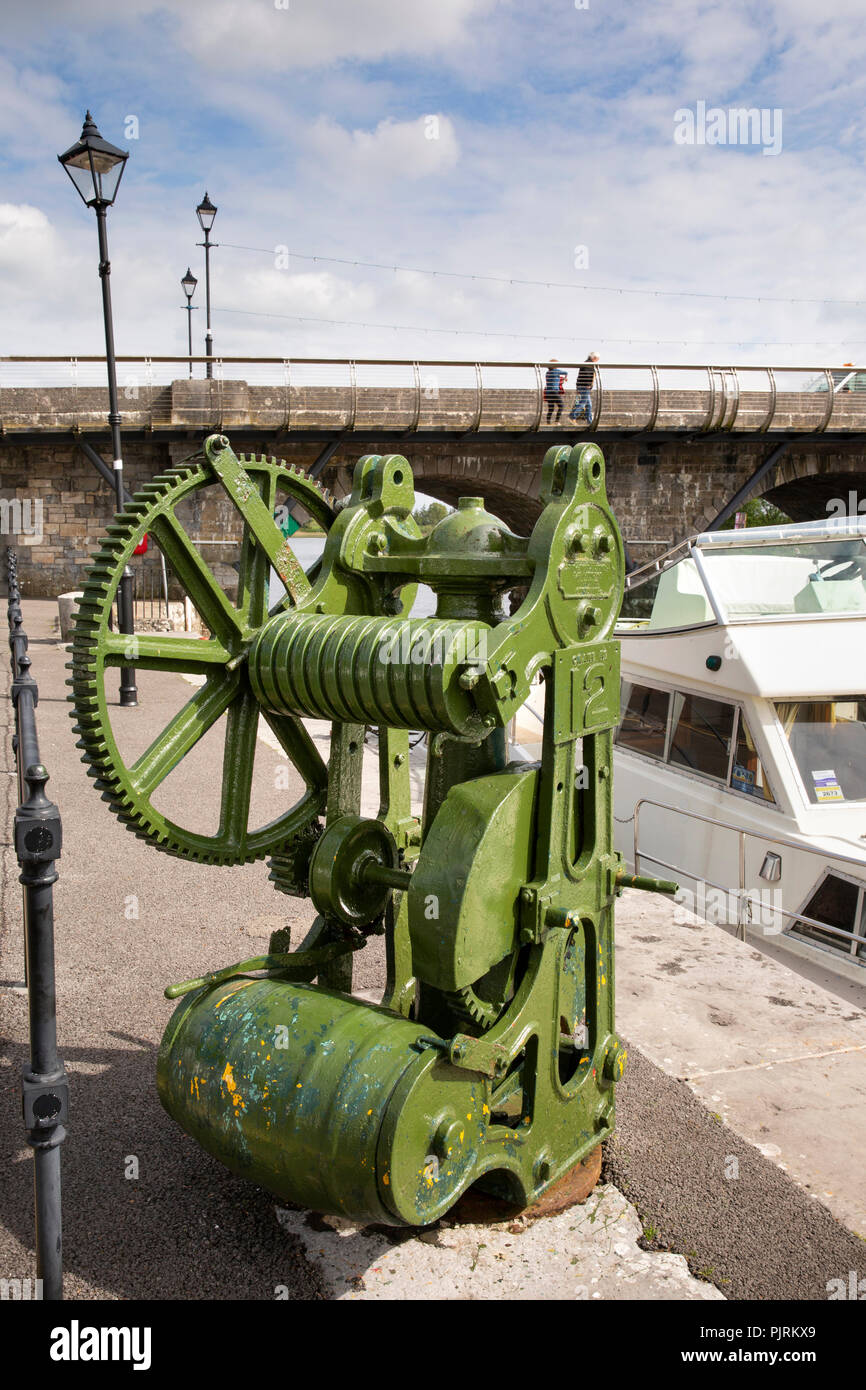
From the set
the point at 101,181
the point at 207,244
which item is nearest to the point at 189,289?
the point at 207,244

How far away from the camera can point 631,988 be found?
5234 mm

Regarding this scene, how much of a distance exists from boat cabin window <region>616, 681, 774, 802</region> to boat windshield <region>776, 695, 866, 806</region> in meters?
0.30

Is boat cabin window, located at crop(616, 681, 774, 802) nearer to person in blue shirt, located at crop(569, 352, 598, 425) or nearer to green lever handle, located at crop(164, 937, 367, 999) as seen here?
green lever handle, located at crop(164, 937, 367, 999)

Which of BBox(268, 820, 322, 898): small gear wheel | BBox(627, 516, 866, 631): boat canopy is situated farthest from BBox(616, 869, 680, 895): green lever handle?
BBox(627, 516, 866, 631): boat canopy

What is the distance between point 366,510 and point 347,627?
2.06 feet

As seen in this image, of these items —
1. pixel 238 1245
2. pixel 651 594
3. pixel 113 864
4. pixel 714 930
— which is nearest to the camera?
pixel 238 1245

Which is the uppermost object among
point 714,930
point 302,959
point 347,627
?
point 347,627

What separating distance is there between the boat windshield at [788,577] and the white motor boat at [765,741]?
0.5 inches

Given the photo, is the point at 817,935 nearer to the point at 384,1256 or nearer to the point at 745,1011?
the point at 745,1011

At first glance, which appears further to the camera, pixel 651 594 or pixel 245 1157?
pixel 651 594

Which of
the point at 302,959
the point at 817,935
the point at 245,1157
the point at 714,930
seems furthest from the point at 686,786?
the point at 245,1157

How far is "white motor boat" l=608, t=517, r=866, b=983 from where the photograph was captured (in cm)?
739

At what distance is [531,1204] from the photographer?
3248 mm

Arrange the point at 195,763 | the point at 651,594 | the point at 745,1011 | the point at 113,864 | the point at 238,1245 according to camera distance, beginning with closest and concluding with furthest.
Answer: the point at 238,1245
the point at 745,1011
the point at 113,864
the point at 195,763
the point at 651,594
